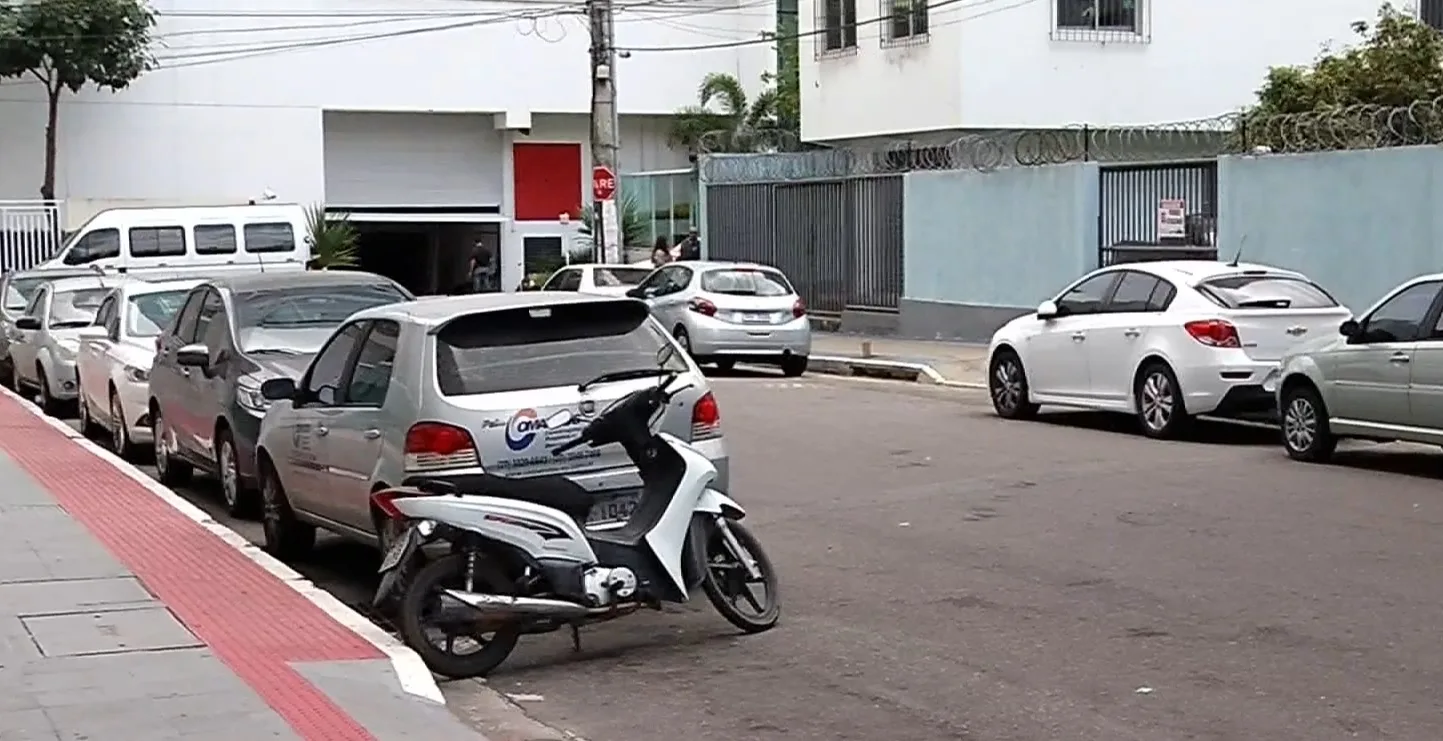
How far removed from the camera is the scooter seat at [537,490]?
29.3 feet

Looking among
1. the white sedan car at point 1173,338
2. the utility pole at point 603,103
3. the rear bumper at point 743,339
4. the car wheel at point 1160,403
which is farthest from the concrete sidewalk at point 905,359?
the car wheel at point 1160,403

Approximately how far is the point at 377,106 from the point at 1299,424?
36395 millimetres

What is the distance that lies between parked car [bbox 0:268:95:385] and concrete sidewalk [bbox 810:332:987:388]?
10.2m

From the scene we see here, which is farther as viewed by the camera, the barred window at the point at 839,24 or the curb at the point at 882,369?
the barred window at the point at 839,24

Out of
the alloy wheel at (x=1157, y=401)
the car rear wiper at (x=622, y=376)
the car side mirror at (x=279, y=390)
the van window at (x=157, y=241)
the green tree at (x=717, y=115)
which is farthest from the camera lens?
the green tree at (x=717, y=115)

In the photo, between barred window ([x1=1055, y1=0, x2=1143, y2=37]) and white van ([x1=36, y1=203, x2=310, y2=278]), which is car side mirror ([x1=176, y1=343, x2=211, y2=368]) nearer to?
white van ([x1=36, y1=203, x2=310, y2=278])

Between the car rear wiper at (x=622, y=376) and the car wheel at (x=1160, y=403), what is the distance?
8443mm

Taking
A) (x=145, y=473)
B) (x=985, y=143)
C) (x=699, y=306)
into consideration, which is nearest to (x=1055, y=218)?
(x=985, y=143)

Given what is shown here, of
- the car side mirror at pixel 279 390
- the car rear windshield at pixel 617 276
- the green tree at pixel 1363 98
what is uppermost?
the green tree at pixel 1363 98

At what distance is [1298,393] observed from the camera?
51.3 feet

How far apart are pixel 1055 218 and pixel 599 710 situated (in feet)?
65.8

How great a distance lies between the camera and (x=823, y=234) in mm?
33812

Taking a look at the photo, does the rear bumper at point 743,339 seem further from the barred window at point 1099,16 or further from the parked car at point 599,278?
the barred window at point 1099,16

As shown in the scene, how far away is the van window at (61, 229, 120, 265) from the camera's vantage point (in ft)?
107
